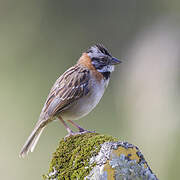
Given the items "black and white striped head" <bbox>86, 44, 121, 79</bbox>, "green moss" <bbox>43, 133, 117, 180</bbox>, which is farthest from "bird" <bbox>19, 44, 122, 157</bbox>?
"green moss" <bbox>43, 133, 117, 180</bbox>

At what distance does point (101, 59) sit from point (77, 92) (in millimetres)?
517

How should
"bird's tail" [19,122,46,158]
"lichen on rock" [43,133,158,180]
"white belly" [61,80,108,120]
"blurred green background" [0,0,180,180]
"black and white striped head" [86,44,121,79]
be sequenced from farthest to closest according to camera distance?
"blurred green background" [0,0,180,180] < "black and white striped head" [86,44,121,79] < "white belly" [61,80,108,120] < "bird's tail" [19,122,46,158] < "lichen on rock" [43,133,158,180]

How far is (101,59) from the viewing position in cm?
613

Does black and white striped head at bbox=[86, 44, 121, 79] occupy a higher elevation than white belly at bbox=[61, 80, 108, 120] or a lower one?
higher

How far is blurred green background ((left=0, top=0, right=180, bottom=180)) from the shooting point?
9.30 meters

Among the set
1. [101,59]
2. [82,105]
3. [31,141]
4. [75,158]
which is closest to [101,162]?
[75,158]

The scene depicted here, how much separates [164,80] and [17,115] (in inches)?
120

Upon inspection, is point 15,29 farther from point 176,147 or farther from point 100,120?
point 176,147

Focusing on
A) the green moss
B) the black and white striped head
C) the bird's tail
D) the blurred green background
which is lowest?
the blurred green background

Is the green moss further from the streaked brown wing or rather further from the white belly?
the white belly

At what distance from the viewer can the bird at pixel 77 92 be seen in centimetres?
575

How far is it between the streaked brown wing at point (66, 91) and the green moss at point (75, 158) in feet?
5.22

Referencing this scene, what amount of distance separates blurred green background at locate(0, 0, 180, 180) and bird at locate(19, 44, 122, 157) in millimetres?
2711

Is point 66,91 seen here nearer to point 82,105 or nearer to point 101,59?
point 82,105
